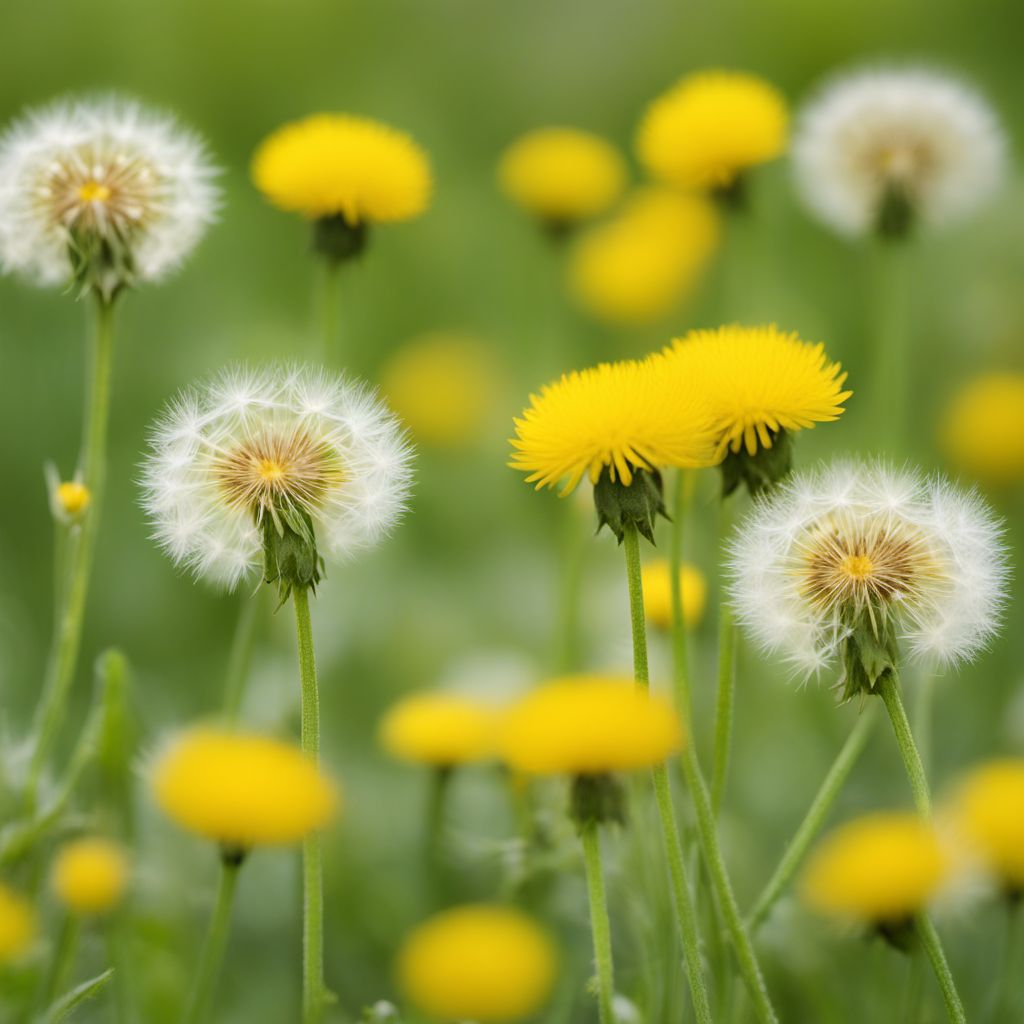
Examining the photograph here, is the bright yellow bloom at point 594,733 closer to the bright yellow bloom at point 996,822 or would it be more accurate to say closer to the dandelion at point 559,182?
the bright yellow bloom at point 996,822

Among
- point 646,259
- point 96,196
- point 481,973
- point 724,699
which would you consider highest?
point 646,259

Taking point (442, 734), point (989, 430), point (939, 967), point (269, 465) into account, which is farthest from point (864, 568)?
point (989, 430)

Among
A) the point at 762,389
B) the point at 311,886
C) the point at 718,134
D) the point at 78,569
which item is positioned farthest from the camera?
the point at 718,134

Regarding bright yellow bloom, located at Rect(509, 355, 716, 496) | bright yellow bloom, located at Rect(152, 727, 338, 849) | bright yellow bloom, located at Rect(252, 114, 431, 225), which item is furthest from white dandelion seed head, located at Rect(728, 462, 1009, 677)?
bright yellow bloom, located at Rect(252, 114, 431, 225)

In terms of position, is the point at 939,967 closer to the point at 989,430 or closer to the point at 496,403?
the point at 989,430

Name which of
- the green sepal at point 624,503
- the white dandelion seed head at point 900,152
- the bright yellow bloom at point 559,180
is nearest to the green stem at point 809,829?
the green sepal at point 624,503

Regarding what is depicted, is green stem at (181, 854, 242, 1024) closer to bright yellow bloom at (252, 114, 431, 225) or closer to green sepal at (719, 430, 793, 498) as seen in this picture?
green sepal at (719, 430, 793, 498)
